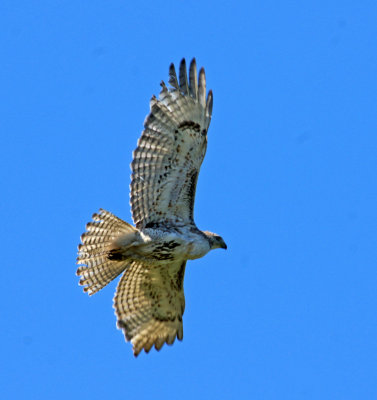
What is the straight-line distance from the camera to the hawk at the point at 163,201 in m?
12.9

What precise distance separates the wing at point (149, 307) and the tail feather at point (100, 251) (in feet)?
1.58

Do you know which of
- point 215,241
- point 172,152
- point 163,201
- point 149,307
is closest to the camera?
point 172,152

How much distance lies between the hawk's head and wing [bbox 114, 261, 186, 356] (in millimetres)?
741

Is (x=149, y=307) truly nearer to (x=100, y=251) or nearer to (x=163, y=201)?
(x=100, y=251)

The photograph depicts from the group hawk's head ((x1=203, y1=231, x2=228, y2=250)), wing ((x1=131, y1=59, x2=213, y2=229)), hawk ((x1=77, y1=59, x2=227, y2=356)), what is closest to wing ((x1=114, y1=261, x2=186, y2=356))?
hawk ((x1=77, y1=59, x2=227, y2=356))

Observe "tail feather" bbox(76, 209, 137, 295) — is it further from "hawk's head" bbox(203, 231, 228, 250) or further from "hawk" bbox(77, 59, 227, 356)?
"hawk's head" bbox(203, 231, 228, 250)

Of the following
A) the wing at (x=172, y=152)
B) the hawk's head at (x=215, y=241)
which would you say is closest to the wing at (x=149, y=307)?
the hawk's head at (x=215, y=241)

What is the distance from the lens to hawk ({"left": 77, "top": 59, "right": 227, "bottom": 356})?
12.9m

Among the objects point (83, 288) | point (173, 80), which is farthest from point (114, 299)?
point (173, 80)

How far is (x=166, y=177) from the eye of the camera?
43.1 ft

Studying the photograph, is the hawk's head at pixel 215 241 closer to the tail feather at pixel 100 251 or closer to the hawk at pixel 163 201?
the hawk at pixel 163 201

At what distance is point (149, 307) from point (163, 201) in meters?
1.92

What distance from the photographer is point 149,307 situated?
14297 mm

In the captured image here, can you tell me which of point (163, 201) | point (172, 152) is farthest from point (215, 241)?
point (172, 152)
